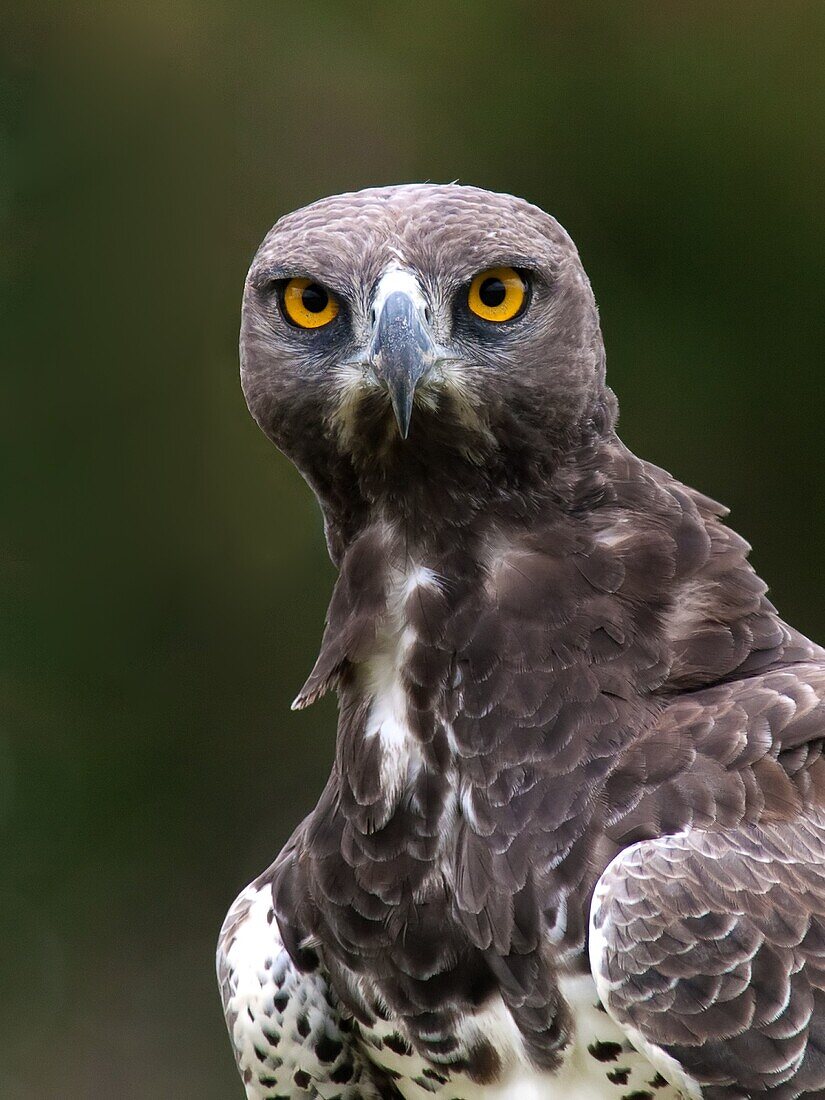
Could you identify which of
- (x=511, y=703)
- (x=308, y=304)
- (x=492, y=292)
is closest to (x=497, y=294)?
(x=492, y=292)

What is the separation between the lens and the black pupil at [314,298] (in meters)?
3.25

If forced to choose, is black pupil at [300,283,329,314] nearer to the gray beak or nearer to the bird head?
the bird head

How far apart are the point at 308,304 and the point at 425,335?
0.35 metres

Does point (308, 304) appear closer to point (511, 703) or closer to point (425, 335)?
point (425, 335)

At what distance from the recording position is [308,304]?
3277 millimetres

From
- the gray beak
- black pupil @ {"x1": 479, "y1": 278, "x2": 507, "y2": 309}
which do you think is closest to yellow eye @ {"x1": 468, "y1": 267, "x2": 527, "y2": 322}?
black pupil @ {"x1": 479, "y1": 278, "x2": 507, "y2": 309}

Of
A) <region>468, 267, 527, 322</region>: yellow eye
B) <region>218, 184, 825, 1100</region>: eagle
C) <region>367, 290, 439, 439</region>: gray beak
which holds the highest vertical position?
<region>468, 267, 527, 322</region>: yellow eye

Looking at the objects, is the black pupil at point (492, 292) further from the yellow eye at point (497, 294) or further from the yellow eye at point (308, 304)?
the yellow eye at point (308, 304)

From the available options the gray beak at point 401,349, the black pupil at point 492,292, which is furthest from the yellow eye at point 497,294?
the gray beak at point 401,349

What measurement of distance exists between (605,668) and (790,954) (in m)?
0.67

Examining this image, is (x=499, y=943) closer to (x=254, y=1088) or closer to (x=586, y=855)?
(x=586, y=855)

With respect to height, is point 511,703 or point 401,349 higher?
point 401,349

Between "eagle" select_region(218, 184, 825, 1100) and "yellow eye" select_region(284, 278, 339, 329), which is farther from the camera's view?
"yellow eye" select_region(284, 278, 339, 329)

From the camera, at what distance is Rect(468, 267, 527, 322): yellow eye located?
3.21 m
